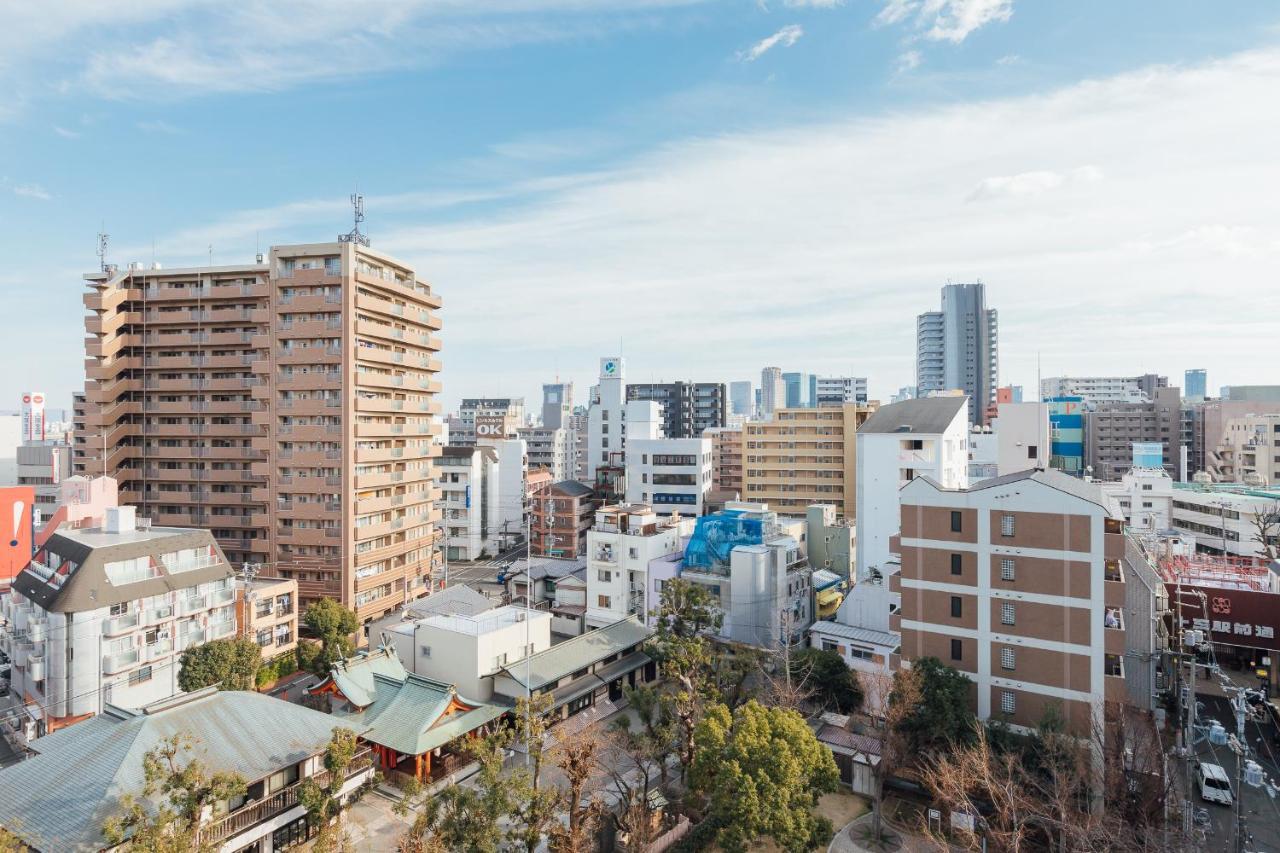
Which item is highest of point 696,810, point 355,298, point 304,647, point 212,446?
point 355,298

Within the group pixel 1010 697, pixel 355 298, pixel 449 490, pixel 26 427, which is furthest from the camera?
pixel 26 427

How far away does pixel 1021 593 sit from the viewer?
80.2ft

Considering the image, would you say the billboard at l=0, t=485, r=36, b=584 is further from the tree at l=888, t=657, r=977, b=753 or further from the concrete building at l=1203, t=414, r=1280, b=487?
the tree at l=888, t=657, r=977, b=753

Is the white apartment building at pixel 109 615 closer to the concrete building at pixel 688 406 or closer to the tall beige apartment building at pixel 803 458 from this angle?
the tall beige apartment building at pixel 803 458

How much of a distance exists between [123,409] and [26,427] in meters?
77.0

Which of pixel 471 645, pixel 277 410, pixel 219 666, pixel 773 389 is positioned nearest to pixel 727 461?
pixel 277 410

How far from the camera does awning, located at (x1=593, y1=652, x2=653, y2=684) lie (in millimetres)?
30572

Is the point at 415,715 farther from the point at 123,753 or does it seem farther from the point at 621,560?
the point at 621,560

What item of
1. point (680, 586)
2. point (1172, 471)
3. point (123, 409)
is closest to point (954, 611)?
point (680, 586)

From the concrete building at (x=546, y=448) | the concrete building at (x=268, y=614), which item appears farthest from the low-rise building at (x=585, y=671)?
the concrete building at (x=546, y=448)

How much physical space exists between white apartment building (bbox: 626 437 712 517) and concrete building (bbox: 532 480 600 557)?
17.3ft

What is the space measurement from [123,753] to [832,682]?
2378 cm

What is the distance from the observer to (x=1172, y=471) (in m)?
84.4

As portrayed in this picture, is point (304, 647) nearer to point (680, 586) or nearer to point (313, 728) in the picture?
point (313, 728)
